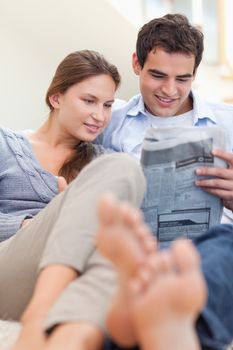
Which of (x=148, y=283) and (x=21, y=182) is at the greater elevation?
(x=148, y=283)

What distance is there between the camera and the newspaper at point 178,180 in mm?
913

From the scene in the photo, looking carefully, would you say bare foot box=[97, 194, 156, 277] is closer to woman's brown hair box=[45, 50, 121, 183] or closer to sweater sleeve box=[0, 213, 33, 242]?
sweater sleeve box=[0, 213, 33, 242]

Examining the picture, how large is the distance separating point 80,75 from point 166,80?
0.67ft

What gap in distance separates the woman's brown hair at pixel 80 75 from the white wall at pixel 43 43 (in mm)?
1038

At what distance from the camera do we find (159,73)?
1.30 metres

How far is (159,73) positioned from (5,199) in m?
0.47

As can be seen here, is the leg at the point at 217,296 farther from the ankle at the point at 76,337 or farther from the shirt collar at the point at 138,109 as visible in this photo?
the shirt collar at the point at 138,109

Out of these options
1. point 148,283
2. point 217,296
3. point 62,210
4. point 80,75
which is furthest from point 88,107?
point 148,283

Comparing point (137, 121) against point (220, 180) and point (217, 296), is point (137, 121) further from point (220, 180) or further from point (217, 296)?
point (217, 296)

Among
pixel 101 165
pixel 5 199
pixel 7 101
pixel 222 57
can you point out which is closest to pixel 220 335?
pixel 101 165

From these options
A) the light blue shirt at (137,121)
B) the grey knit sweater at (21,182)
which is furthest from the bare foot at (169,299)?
the light blue shirt at (137,121)

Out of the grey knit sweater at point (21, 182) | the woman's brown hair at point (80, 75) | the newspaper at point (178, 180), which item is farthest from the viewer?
the woman's brown hair at point (80, 75)

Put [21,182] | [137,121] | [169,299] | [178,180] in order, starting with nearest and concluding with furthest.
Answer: [169,299] → [178,180] → [21,182] → [137,121]

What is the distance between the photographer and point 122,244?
0.46 metres
